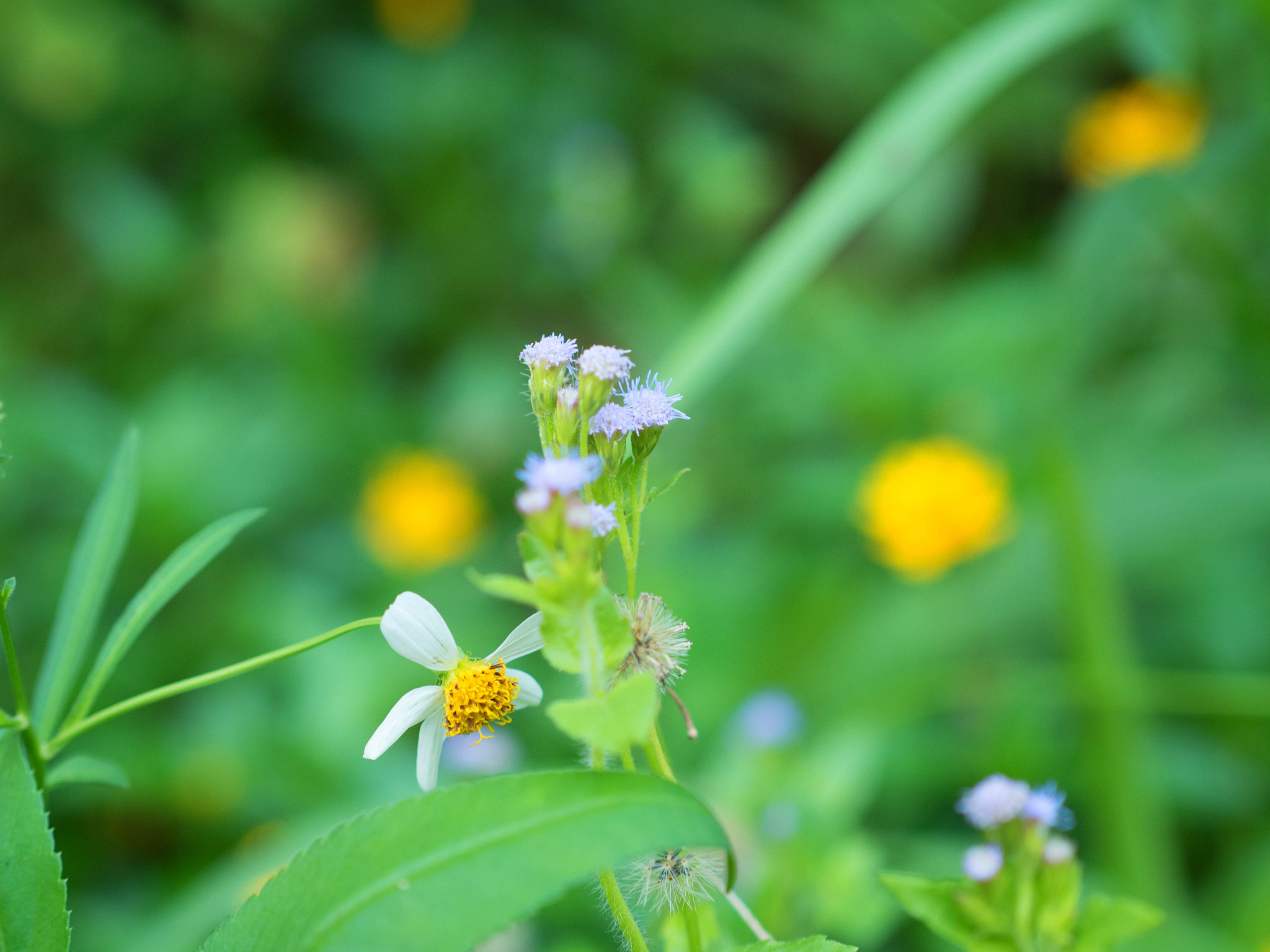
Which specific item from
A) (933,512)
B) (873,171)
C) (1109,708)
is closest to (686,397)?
(873,171)

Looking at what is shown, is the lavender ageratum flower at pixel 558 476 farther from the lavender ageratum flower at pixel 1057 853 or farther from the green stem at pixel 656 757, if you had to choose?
the lavender ageratum flower at pixel 1057 853

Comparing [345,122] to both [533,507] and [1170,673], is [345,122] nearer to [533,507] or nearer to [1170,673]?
[1170,673]

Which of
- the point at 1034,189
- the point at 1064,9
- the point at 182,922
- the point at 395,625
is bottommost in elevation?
the point at 182,922

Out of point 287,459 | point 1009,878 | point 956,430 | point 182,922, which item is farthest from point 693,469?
point 1009,878

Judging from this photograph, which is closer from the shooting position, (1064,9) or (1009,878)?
(1009,878)

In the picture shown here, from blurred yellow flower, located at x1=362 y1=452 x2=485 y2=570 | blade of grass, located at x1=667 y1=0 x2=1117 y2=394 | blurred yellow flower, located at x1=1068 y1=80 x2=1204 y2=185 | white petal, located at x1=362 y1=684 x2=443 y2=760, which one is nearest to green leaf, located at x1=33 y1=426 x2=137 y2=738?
white petal, located at x1=362 y1=684 x2=443 y2=760

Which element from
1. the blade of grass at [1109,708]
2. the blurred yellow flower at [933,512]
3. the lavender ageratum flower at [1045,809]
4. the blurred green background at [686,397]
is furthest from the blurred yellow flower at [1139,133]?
the lavender ageratum flower at [1045,809]

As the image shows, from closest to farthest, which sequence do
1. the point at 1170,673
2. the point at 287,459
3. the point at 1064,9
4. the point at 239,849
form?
the point at 1064,9, the point at 239,849, the point at 1170,673, the point at 287,459
